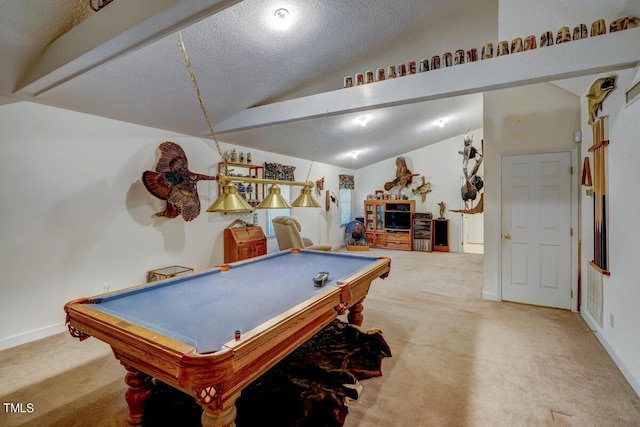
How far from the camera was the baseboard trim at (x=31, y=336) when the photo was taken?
273 centimetres

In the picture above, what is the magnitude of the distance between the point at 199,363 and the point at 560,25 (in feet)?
13.0

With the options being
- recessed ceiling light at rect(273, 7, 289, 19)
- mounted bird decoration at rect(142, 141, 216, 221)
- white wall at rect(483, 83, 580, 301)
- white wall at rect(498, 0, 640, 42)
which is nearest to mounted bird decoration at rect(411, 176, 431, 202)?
white wall at rect(483, 83, 580, 301)

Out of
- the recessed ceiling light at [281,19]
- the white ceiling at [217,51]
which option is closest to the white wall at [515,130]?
the white ceiling at [217,51]

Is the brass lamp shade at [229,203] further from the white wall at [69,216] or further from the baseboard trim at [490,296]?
the baseboard trim at [490,296]

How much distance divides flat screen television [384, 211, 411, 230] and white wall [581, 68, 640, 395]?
5.35 metres

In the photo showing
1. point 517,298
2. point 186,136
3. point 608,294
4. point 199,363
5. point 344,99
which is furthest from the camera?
point 186,136

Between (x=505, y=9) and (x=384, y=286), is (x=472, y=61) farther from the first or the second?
(x=384, y=286)

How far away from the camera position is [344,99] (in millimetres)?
3449

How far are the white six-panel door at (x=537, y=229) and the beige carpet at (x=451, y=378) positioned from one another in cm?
32

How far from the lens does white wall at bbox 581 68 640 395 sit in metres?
2.11

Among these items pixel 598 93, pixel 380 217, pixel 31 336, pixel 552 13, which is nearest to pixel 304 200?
pixel 552 13

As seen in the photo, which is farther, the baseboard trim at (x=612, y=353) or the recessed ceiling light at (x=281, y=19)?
the recessed ceiling light at (x=281, y=19)

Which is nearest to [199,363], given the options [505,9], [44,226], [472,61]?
[44,226]

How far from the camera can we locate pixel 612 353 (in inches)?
97.5
